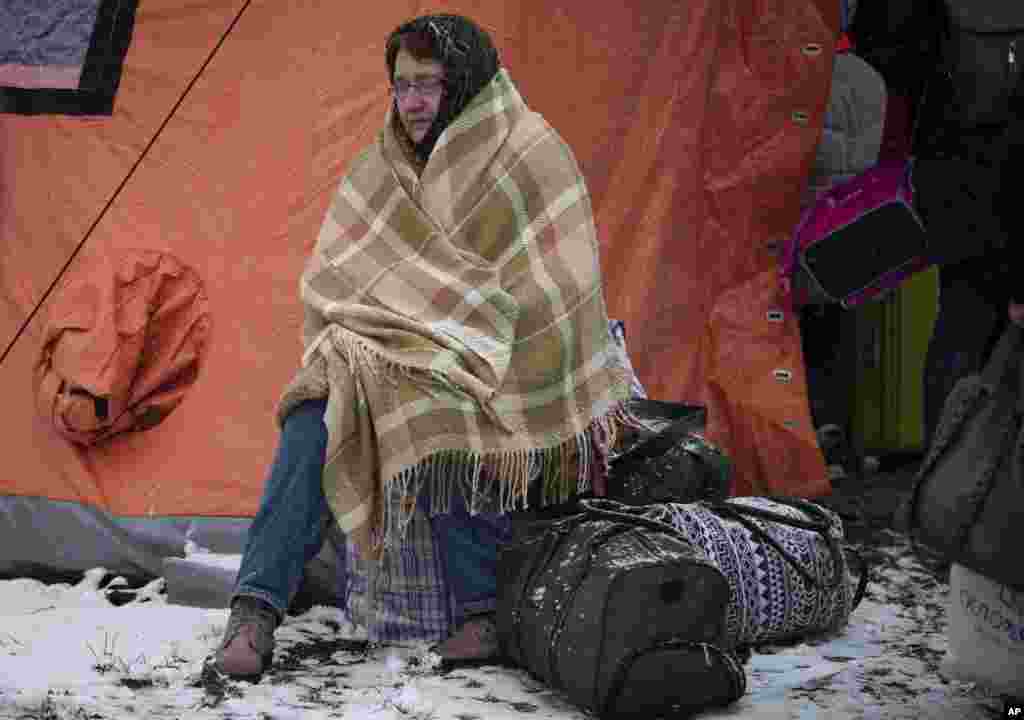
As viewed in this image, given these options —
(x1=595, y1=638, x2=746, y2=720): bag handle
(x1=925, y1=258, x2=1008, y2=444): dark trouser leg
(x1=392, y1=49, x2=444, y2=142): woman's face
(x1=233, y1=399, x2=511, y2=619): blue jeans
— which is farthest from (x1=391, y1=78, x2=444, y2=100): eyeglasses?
(x1=925, y1=258, x2=1008, y2=444): dark trouser leg

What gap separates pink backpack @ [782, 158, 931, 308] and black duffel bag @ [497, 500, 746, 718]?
1707mm

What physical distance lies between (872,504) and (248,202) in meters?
2.42

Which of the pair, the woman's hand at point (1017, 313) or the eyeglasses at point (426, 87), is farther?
the eyeglasses at point (426, 87)

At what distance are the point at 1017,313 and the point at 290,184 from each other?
214 centimetres

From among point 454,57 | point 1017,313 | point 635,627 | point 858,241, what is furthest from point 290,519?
point 858,241

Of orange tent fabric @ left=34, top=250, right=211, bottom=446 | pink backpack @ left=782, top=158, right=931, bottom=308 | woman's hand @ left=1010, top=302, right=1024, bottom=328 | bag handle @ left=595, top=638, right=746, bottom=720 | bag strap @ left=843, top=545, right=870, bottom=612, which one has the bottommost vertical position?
bag handle @ left=595, top=638, right=746, bottom=720

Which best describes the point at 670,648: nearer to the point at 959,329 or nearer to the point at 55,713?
the point at 55,713

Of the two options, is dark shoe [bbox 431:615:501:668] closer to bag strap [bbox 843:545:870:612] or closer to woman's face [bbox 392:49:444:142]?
bag strap [bbox 843:545:870:612]

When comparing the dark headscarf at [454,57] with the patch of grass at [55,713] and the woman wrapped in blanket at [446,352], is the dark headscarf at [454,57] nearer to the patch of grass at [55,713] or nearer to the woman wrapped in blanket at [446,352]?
the woman wrapped in blanket at [446,352]

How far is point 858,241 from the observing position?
4824 mm

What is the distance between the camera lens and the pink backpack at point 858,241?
4750mm

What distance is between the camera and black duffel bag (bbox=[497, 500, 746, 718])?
9.89 ft

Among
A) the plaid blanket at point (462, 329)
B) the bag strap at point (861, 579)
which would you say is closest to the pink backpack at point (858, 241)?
the bag strap at point (861, 579)

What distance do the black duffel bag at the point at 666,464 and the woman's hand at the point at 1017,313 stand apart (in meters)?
1.12
